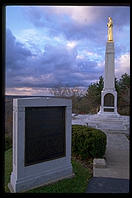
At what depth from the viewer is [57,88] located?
85.3 feet

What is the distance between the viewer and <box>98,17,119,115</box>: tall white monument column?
44.9ft

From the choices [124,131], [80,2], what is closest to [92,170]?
[80,2]

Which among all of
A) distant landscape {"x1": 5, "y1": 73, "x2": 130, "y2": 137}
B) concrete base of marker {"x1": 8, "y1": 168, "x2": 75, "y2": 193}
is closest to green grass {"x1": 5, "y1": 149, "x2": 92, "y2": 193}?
concrete base of marker {"x1": 8, "y1": 168, "x2": 75, "y2": 193}

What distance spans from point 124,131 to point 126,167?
249 inches

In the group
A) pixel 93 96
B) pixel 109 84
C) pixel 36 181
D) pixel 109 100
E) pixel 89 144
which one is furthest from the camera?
pixel 93 96

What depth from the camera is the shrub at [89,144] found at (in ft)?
16.5

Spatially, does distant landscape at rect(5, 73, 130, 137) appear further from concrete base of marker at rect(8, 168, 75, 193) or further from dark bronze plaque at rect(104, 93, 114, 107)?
concrete base of marker at rect(8, 168, 75, 193)

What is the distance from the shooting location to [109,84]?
1408 cm

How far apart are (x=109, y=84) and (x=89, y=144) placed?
9.88m

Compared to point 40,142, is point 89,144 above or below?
below

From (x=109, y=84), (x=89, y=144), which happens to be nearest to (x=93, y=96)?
(x=109, y=84)

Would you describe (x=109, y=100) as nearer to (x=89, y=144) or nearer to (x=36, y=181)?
(x=89, y=144)

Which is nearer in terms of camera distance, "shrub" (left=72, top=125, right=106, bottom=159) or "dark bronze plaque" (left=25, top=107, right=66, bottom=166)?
"dark bronze plaque" (left=25, top=107, right=66, bottom=166)

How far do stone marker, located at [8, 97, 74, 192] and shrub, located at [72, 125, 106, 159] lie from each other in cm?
116
